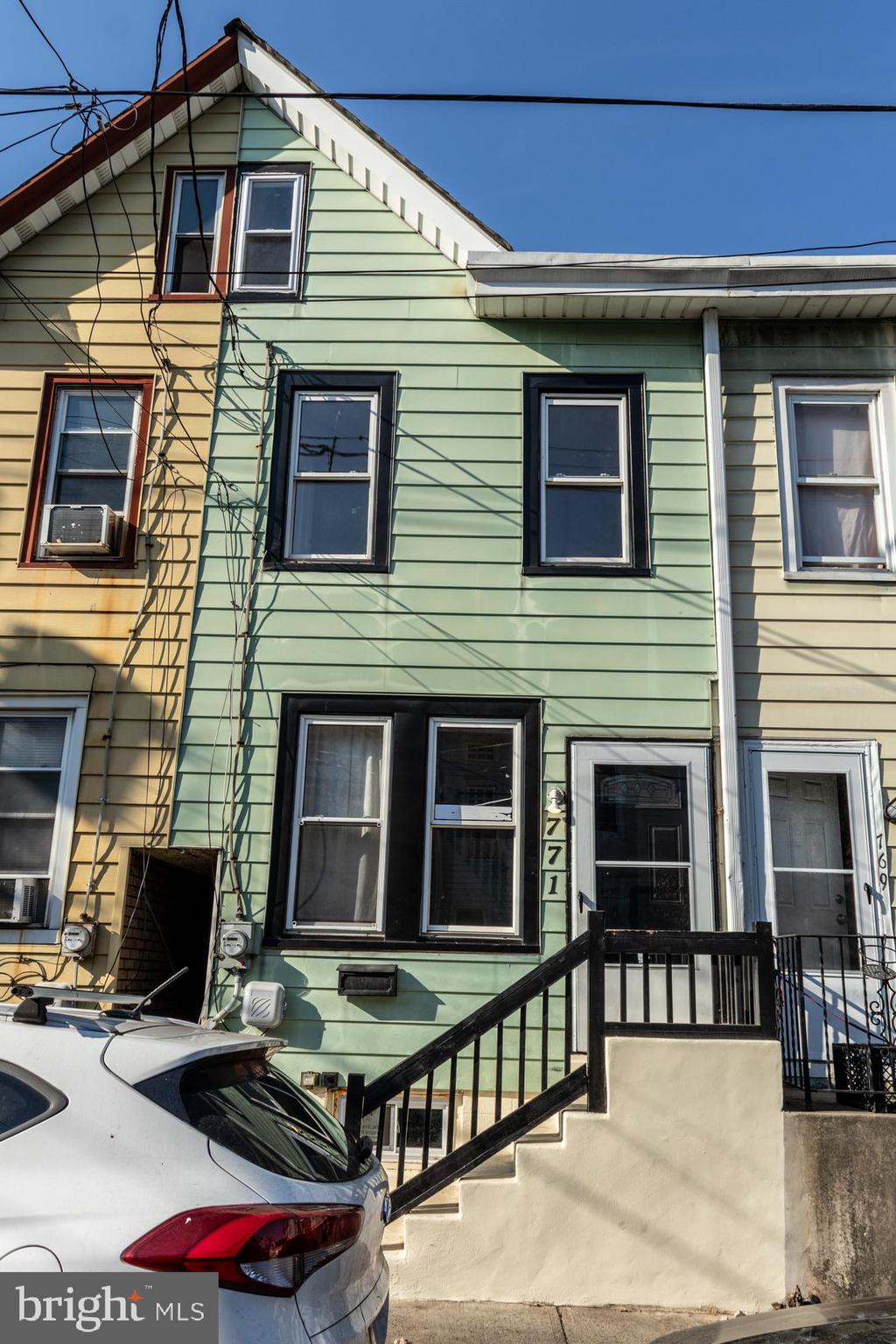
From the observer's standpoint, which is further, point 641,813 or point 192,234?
point 192,234

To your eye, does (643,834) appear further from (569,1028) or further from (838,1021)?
(569,1028)

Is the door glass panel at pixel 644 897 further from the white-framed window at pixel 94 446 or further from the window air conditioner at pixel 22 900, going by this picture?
the white-framed window at pixel 94 446

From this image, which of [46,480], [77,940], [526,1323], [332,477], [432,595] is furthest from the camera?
[46,480]

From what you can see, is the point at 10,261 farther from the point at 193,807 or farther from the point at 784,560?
the point at 784,560

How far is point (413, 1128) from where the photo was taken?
750 cm

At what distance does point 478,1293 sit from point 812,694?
474cm

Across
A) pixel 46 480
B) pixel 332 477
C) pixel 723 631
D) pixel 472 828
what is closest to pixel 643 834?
pixel 472 828

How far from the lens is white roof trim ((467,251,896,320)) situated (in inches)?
329

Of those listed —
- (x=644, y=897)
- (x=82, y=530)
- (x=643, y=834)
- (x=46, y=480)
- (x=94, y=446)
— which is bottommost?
(x=644, y=897)

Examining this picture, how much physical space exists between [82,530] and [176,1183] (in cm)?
643

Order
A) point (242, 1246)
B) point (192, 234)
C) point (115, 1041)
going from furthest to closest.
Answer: point (192, 234)
point (115, 1041)
point (242, 1246)

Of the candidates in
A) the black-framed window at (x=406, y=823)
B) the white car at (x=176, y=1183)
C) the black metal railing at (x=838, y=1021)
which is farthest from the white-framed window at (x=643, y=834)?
the white car at (x=176, y=1183)

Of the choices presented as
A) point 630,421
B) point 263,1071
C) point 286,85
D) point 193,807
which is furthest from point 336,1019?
point 286,85

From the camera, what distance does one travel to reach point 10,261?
9297 mm
